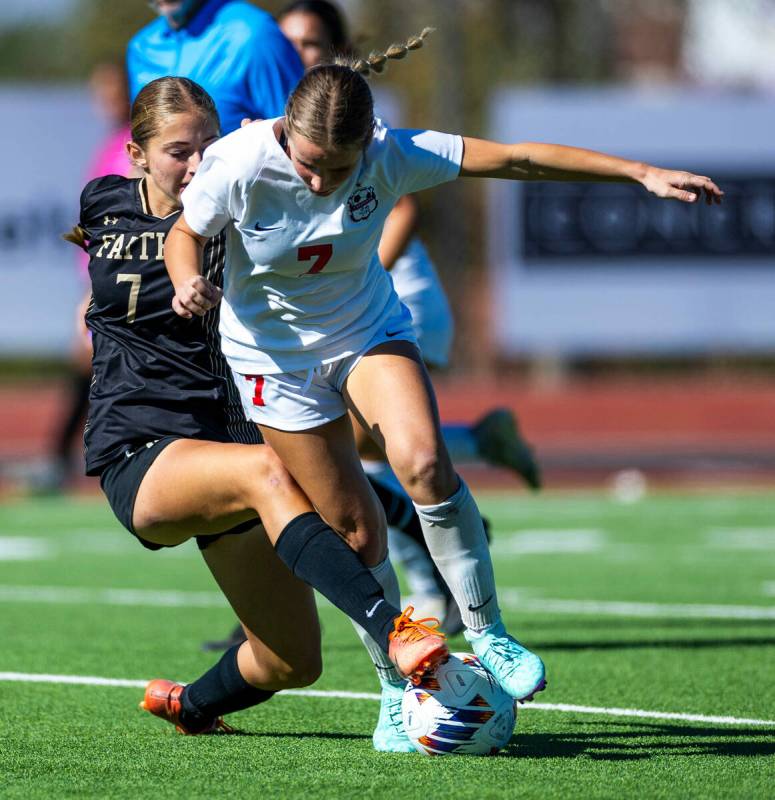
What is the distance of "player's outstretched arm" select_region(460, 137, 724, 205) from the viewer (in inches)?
170

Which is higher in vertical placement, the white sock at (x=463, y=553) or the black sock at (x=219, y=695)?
the white sock at (x=463, y=553)

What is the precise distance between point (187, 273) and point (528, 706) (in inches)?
77.4

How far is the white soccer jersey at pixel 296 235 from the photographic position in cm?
432

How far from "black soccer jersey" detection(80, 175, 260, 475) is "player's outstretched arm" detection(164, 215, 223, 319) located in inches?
7.4

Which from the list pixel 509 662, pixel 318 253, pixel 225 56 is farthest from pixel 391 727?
pixel 225 56

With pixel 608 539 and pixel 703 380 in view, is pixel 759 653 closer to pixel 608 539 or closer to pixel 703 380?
pixel 608 539

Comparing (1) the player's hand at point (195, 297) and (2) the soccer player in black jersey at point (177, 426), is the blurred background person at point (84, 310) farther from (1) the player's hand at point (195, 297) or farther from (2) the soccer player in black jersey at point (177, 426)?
(1) the player's hand at point (195, 297)

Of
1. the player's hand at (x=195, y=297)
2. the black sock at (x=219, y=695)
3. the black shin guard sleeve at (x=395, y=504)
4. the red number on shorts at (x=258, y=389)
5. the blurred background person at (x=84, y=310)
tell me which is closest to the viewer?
the player's hand at (x=195, y=297)

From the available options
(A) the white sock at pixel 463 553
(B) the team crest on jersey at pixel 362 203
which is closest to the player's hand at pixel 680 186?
(B) the team crest on jersey at pixel 362 203

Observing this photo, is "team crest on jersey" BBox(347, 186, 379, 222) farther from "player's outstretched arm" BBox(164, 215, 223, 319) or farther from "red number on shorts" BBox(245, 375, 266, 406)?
"red number on shorts" BBox(245, 375, 266, 406)

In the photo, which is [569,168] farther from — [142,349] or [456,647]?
[456,647]

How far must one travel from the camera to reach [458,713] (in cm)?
438

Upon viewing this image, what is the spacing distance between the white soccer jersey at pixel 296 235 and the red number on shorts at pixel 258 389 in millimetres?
27

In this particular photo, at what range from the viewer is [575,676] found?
5.89 m
